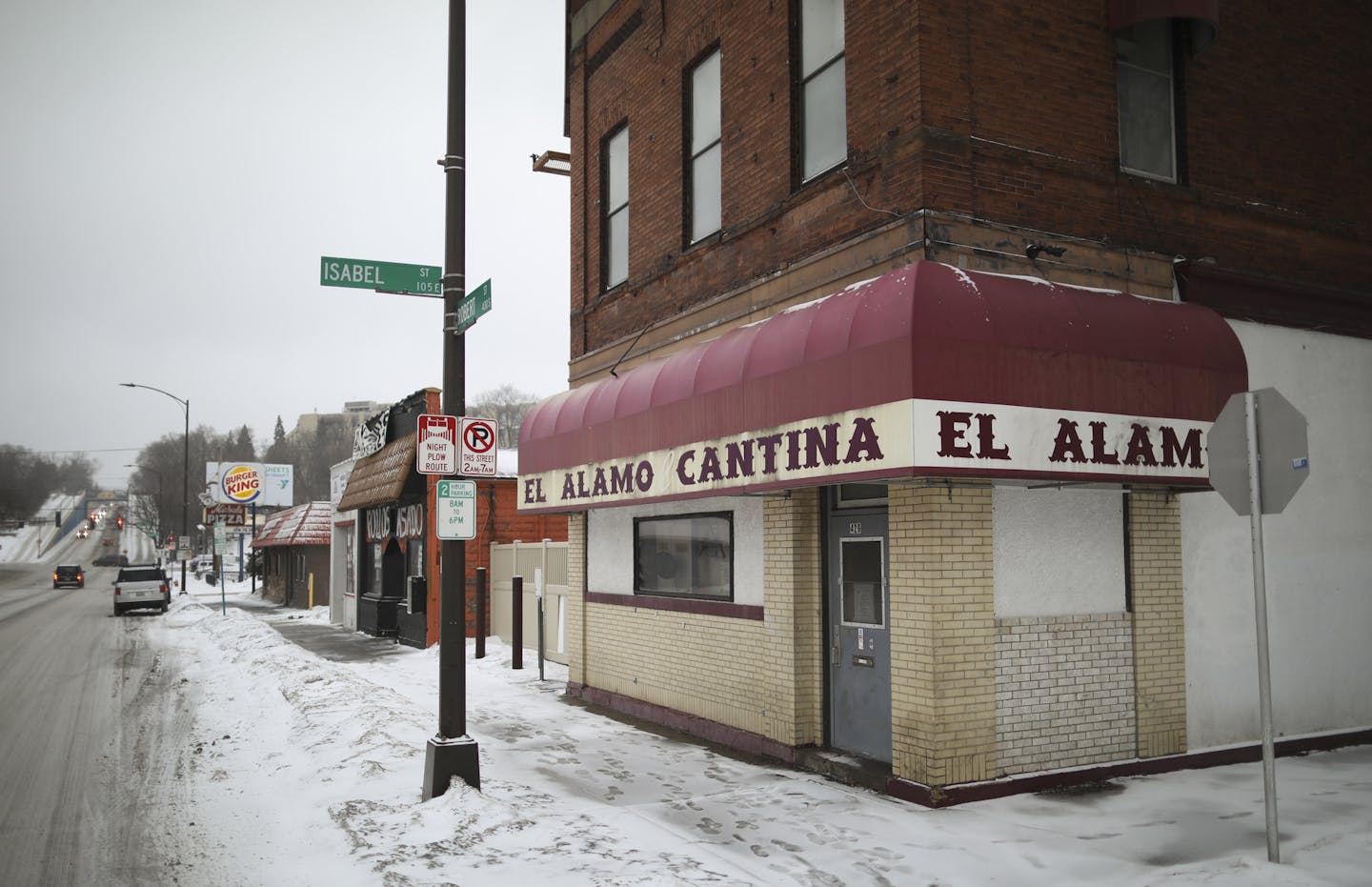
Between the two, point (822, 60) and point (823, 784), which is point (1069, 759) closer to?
point (823, 784)

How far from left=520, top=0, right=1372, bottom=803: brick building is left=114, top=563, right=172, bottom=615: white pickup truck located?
31106 mm

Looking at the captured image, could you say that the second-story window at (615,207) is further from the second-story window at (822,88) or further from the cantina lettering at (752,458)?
the second-story window at (822,88)

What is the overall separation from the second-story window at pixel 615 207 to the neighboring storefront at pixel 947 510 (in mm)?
3640

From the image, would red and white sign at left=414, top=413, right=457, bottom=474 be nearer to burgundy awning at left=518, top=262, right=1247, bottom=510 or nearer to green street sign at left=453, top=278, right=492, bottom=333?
green street sign at left=453, top=278, right=492, bottom=333

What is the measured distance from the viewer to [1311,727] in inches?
404

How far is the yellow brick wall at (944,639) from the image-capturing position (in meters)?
7.99

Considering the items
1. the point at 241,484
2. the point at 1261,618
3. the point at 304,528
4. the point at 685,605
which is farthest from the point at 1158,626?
the point at 241,484

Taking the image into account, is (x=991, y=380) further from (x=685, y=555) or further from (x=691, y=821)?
(x=685, y=555)

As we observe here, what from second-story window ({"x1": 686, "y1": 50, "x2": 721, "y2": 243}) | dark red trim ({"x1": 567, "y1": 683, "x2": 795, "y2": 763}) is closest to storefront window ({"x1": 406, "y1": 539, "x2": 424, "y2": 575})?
dark red trim ({"x1": 567, "y1": 683, "x2": 795, "y2": 763})

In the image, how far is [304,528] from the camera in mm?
36938

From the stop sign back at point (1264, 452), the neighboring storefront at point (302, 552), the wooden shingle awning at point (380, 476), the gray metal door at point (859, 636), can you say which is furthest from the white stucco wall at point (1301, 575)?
the neighboring storefront at point (302, 552)

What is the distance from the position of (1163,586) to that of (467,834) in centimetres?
654

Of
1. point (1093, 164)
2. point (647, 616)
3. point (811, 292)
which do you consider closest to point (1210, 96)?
point (1093, 164)

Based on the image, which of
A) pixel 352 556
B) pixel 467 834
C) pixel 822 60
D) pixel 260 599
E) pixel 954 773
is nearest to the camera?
pixel 467 834
